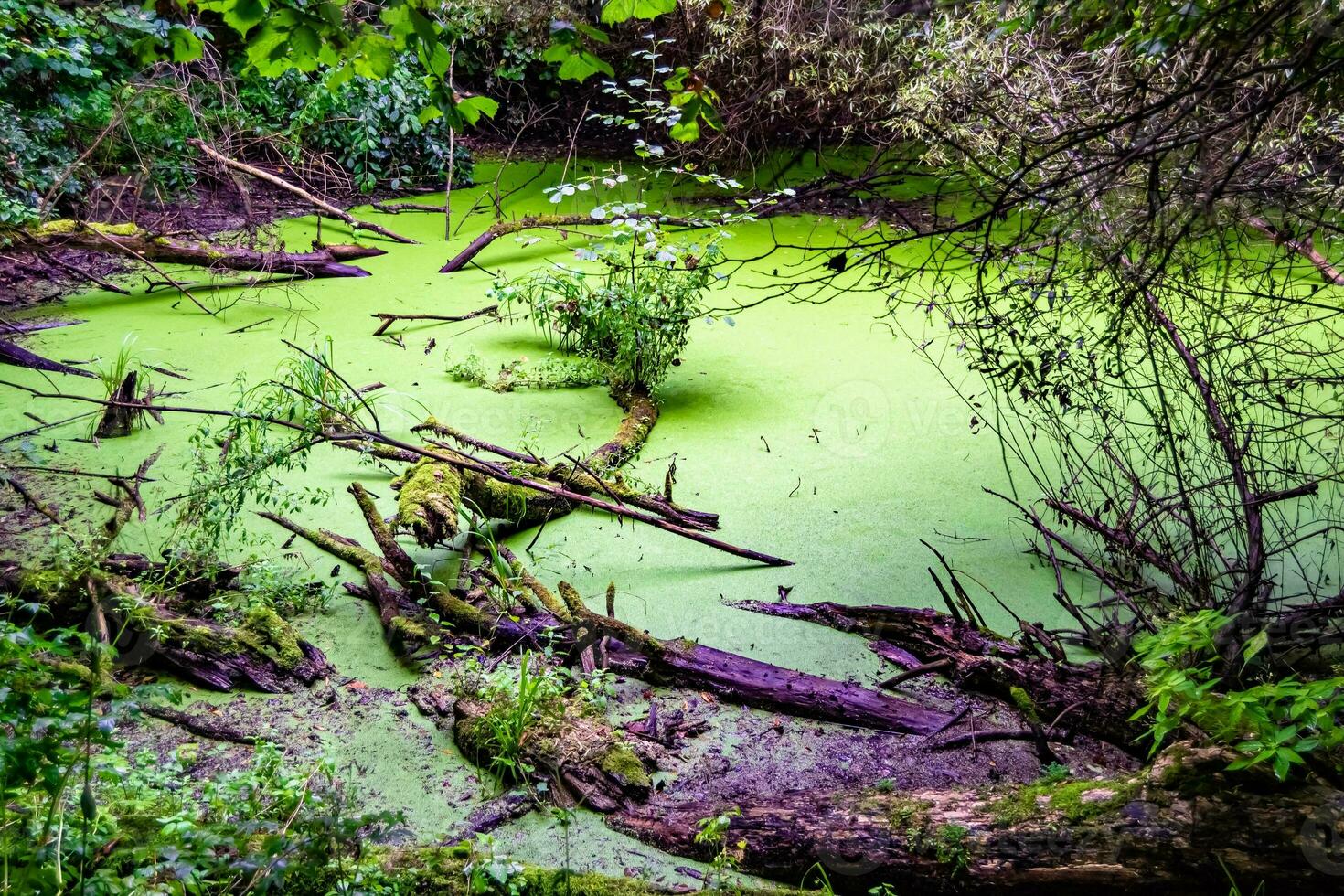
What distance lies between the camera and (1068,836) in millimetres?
1599

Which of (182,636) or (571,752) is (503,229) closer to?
(182,636)

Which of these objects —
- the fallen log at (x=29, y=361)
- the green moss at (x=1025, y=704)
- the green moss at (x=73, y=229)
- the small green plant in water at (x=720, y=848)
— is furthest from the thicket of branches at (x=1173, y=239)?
the green moss at (x=73, y=229)

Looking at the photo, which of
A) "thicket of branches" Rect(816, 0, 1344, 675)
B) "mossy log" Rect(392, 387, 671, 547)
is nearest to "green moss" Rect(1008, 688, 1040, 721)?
"thicket of branches" Rect(816, 0, 1344, 675)

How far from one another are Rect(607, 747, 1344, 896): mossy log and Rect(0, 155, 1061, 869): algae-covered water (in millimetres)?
299

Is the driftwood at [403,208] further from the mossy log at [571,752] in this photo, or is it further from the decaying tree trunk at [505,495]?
the mossy log at [571,752]

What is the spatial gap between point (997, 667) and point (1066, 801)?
2.37 feet

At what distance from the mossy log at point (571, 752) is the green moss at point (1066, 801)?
0.68 meters

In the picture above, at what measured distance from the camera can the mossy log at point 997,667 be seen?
2211 mm

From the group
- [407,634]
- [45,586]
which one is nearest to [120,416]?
[45,586]

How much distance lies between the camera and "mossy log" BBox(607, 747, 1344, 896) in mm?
1486

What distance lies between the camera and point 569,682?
Answer: 2.32 metres

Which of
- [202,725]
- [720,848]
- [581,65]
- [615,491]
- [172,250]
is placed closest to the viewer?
[581,65]

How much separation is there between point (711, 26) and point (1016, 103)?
341cm

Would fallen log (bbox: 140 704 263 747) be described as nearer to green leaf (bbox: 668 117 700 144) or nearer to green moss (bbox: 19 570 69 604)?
green moss (bbox: 19 570 69 604)
